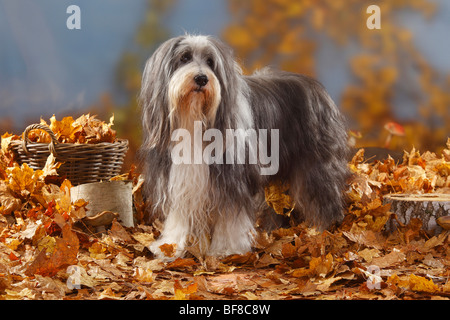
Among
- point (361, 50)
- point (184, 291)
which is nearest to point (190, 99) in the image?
point (184, 291)

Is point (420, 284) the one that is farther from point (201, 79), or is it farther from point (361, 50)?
point (361, 50)

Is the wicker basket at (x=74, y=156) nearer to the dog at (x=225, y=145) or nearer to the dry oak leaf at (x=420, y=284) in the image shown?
the dog at (x=225, y=145)

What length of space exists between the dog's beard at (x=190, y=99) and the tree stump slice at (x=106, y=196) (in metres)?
0.88

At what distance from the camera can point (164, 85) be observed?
312 cm

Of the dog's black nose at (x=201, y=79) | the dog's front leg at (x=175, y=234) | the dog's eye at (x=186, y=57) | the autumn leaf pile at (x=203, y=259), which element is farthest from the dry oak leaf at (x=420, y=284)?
the dog's eye at (x=186, y=57)

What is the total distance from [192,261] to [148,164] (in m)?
0.65

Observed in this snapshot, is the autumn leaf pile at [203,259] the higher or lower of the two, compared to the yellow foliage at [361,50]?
lower

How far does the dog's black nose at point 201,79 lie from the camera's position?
2.96 meters

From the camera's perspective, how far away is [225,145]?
127 inches

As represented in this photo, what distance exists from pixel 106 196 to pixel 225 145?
1.01 meters

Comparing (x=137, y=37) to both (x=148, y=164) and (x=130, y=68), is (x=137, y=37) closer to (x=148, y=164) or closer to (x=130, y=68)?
(x=130, y=68)

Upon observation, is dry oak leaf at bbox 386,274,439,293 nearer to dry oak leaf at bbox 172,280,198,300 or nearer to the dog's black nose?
dry oak leaf at bbox 172,280,198,300

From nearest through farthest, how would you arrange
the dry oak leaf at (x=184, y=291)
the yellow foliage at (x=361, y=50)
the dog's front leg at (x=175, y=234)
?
the dry oak leaf at (x=184, y=291) < the dog's front leg at (x=175, y=234) < the yellow foliage at (x=361, y=50)

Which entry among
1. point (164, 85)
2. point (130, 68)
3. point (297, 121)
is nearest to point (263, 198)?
point (297, 121)
